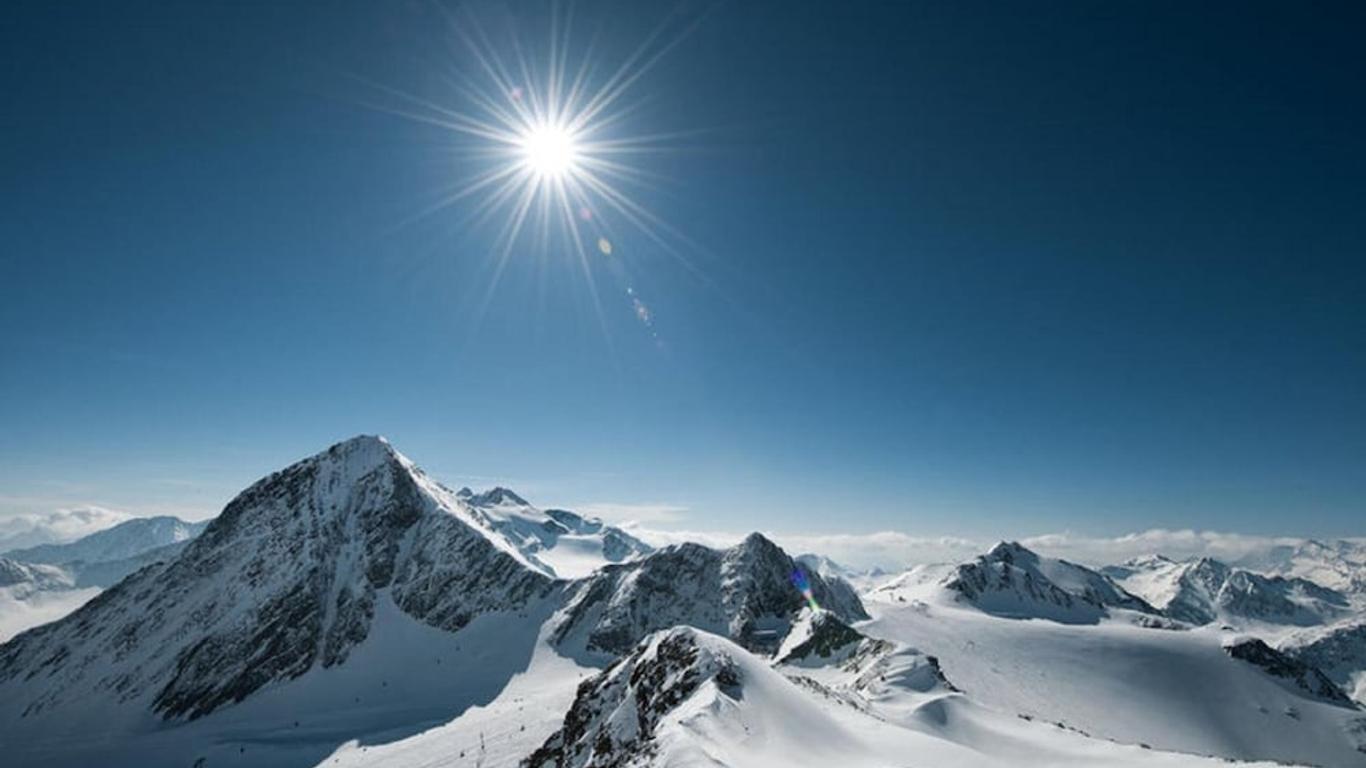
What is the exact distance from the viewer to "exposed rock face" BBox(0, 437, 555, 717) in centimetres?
11125

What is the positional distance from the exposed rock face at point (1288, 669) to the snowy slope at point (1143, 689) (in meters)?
2.03

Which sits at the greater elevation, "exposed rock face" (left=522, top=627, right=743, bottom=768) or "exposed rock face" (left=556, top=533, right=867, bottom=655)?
"exposed rock face" (left=556, top=533, right=867, bottom=655)

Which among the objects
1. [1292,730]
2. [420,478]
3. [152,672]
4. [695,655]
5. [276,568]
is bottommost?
[1292,730]

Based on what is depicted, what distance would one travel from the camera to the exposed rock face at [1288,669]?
4530 inches

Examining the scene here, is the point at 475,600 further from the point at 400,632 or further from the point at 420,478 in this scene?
the point at 420,478

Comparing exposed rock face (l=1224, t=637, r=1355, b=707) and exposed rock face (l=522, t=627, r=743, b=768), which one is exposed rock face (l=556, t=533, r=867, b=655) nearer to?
exposed rock face (l=522, t=627, r=743, b=768)

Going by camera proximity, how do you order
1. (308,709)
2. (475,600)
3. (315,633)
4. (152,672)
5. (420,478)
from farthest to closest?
(420,478), (475,600), (315,633), (152,672), (308,709)

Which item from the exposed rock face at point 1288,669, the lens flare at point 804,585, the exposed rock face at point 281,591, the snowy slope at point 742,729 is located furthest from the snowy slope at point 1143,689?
the exposed rock face at point 281,591

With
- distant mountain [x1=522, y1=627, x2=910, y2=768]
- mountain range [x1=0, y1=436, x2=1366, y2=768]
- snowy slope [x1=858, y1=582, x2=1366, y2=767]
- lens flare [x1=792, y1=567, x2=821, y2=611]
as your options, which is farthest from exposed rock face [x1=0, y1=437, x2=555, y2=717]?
distant mountain [x1=522, y1=627, x2=910, y2=768]

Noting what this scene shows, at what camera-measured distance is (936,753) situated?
104 feet

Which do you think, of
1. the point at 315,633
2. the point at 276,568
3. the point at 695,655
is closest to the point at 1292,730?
the point at 695,655

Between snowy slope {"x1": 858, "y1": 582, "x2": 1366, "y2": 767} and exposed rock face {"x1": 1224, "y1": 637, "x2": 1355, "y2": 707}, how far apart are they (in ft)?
6.65

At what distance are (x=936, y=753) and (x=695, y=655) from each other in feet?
44.6

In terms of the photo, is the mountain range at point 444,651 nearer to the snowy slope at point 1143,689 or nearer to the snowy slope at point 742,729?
the snowy slope at point 1143,689
